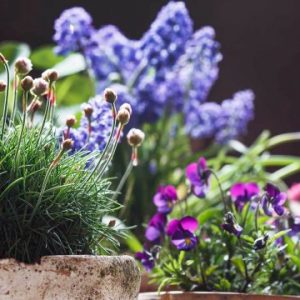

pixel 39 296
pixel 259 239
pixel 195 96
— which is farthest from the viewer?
pixel 195 96

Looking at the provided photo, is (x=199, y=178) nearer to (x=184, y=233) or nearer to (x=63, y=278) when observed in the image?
(x=184, y=233)

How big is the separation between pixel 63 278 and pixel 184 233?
0.85ft

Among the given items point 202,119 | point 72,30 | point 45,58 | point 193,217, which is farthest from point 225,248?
point 45,58

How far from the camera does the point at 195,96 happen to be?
148 cm

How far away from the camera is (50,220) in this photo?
26.3 inches

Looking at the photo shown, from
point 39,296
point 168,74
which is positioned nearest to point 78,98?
point 168,74

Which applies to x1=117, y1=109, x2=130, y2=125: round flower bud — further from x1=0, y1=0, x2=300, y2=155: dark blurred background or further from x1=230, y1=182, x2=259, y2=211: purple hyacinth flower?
x1=0, y1=0, x2=300, y2=155: dark blurred background

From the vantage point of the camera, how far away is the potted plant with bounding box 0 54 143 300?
0.62 m

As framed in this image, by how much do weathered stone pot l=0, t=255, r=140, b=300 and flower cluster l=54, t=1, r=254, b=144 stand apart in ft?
1.95

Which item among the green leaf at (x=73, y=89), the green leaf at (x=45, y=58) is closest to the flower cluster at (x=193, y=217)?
the green leaf at (x=73, y=89)

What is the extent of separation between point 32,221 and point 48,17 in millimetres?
1458

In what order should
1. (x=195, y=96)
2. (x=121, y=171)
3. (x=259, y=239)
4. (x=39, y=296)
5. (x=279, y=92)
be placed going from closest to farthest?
(x=39, y=296) < (x=259, y=239) < (x=121, y=171) < (x=195, y=96) < (x=279, y=92)

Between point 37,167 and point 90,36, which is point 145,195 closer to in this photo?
point 90,36

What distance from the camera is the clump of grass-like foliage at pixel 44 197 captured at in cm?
65
